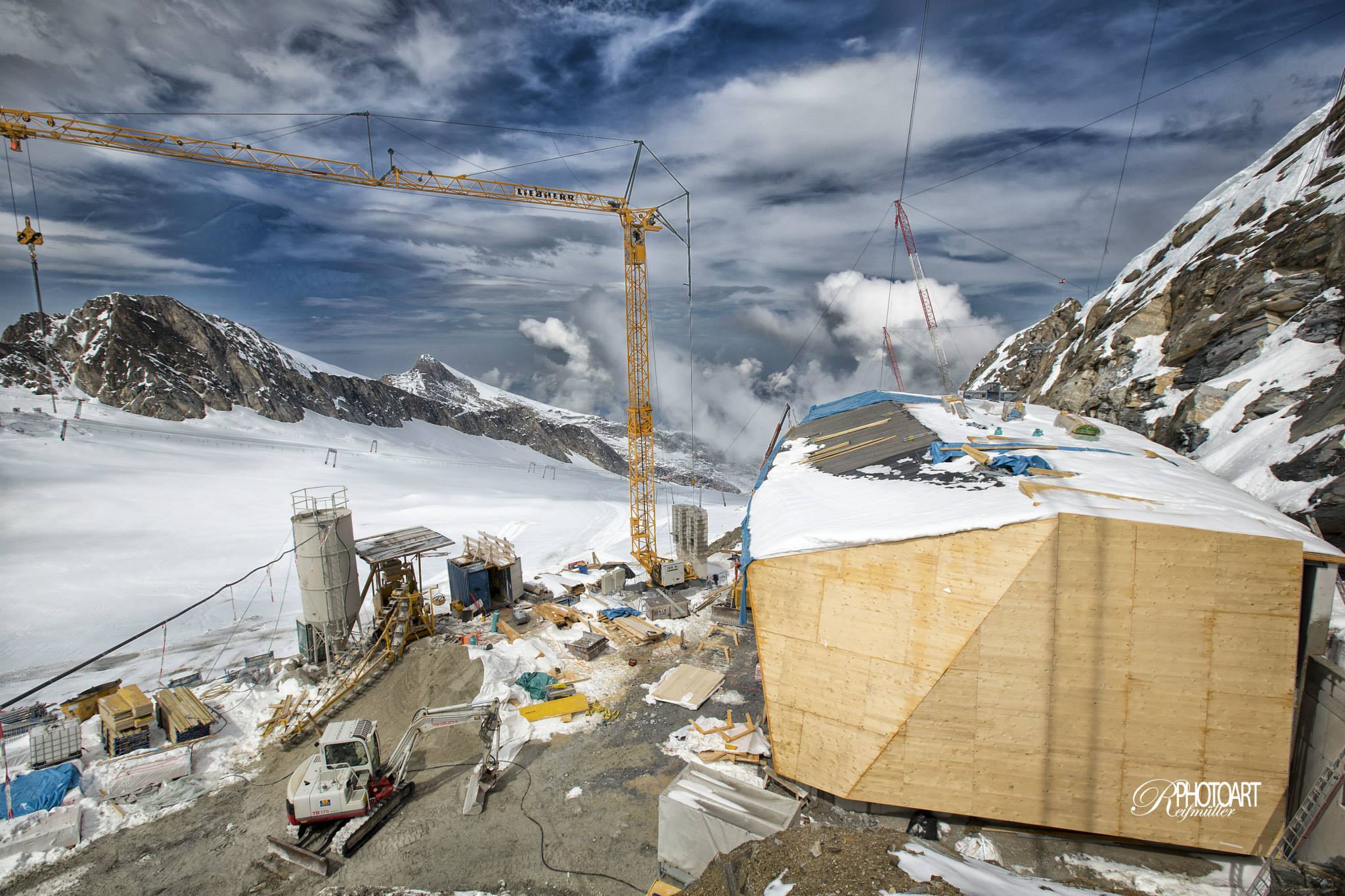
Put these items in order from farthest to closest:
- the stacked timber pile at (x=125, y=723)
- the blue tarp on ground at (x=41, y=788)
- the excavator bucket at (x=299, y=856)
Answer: the stacked timber pile at (x=125, y=723) < the blue tarp on ground at (x=41, y=788) < the excavator bucket at (x=299, y=856)

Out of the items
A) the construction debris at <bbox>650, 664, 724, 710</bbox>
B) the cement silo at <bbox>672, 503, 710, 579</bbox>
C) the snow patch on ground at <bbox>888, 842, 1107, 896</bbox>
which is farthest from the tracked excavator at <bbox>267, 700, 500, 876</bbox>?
the cement silo at <bbox>672, 503, 710, 579</bbox>

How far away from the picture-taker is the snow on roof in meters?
10.8

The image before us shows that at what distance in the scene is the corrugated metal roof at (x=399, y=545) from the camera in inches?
837

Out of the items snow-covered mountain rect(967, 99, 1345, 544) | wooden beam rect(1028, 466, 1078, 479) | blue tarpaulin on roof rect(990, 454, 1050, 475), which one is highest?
snow-covered mountain rect(967, 99, 1345, 544)

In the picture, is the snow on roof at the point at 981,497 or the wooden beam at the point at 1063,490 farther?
the wooden beam at the point at 1063,490

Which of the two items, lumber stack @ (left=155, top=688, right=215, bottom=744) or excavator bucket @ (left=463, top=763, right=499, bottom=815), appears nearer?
excavator bucket @ (left=463, top=763, right=499, bottom=815)

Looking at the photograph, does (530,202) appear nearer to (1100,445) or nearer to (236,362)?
(1100,445)

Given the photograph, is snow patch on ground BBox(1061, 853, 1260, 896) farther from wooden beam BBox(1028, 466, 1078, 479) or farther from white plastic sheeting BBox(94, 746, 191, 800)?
white plastic sheeting BBox(94, 746, 191, 800)

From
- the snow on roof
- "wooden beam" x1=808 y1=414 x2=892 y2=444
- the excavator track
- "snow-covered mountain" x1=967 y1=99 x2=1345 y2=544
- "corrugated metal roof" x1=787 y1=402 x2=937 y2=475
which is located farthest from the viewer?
"wooden beam" x1=808 y1=414 x2=892 y2=444

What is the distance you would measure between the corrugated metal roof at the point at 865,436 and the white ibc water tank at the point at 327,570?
1780 cm

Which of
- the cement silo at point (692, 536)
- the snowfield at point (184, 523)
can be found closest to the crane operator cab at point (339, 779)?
the snowfield at point (184, 523)

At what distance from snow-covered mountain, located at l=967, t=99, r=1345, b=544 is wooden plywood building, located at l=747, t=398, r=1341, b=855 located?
494 inches

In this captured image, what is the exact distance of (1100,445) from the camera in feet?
63.4

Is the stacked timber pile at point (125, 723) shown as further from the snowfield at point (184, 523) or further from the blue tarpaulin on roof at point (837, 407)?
the blue tarpaulin on roof at point (837, 407)
